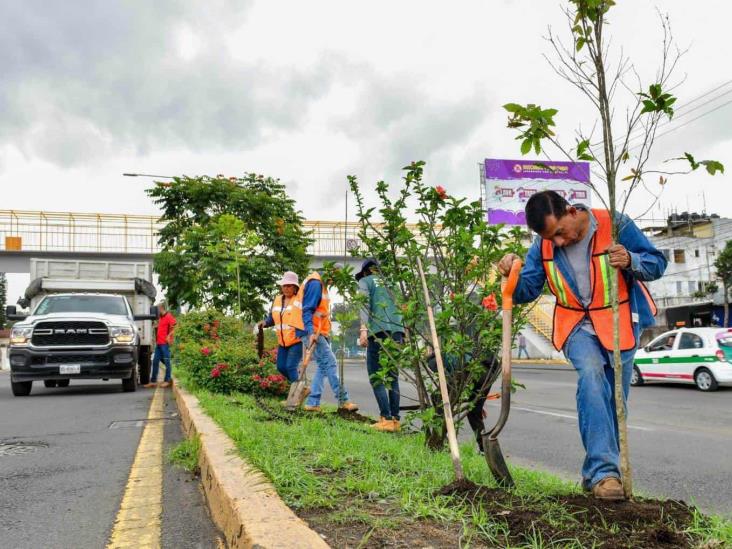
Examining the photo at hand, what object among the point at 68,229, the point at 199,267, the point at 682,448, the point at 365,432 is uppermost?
the point at 68,229

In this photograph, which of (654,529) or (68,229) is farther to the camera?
(68,229)

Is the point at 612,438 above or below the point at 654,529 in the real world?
above

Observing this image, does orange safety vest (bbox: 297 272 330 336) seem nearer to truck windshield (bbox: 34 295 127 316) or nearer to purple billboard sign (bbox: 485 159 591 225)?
truck windshield (bbox: 34 295 127 316)

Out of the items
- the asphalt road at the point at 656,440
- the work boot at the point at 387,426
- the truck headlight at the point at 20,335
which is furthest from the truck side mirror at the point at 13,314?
the work boot at the point at 387,426

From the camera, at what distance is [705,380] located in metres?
13.6

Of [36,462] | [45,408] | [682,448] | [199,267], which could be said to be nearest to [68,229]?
[199,267]

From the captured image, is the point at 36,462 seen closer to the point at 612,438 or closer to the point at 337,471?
the point at 337,471

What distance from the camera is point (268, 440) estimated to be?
4586 millimetres

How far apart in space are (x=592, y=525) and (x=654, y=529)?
236mm

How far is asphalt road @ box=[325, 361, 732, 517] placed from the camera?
4.84 meters

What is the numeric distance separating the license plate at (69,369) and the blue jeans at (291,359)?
541 cm

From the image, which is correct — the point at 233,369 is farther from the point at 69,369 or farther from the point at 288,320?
the point at 69,369

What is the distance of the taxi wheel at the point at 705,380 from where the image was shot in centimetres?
1343

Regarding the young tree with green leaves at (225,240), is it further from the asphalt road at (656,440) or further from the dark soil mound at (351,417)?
the dark soil mound at (351,417)
